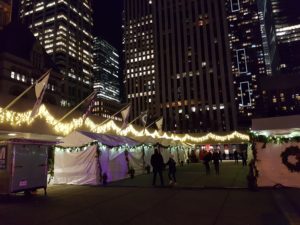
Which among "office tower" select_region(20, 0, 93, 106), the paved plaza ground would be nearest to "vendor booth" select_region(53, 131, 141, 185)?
the paved plaza ground

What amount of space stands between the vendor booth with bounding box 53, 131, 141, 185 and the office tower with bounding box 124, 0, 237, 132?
76.0 m

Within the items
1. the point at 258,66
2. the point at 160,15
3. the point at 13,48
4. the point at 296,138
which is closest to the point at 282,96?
the point at 296,138

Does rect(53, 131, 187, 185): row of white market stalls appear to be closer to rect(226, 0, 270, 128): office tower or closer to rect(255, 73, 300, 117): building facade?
rect(255, 73, 300, 117): building facade

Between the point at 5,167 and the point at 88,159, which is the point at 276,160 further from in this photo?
the point at 5,167

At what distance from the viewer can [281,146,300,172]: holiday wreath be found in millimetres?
13453

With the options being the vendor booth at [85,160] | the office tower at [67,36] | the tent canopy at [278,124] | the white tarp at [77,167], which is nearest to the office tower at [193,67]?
the office tower at [67,36]

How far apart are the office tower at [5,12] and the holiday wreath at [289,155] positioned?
63.4 m

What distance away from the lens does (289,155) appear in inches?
541

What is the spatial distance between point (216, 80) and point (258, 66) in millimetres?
108820

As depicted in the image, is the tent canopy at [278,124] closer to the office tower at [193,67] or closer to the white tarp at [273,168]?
the white tarp at [273,168]

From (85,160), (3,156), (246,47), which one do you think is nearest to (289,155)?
(85,160)

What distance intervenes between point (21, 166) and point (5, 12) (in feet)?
201

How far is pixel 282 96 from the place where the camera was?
53031 mm

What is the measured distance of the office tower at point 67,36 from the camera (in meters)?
124
